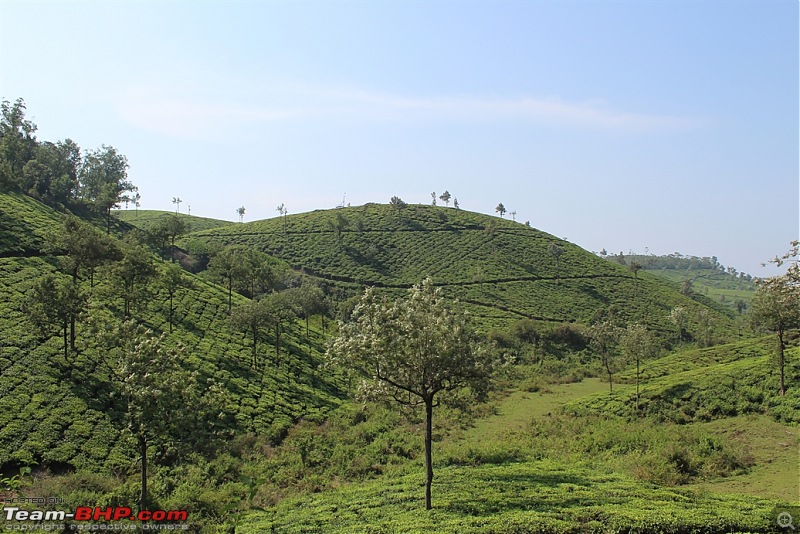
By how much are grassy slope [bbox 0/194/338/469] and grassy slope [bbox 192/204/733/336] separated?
47.0 m

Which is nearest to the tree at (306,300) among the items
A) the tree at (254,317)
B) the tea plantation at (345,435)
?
the tea plantation at (345,435)

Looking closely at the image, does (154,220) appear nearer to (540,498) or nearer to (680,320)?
(680,320)

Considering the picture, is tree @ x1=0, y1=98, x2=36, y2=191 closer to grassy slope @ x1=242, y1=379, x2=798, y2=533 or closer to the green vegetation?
the green vegetation

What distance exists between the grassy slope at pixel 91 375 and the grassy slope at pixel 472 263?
47.0m

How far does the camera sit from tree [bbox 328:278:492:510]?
20969mm

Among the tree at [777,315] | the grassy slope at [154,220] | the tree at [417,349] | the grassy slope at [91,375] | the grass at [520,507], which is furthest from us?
the grassy slope at [154,220]

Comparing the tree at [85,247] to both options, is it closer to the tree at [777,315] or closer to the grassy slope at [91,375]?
the grassy slope at [91,375]

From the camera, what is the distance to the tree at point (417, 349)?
21.0m

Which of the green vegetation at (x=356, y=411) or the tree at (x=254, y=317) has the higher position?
the tree at (x=254, y=317)

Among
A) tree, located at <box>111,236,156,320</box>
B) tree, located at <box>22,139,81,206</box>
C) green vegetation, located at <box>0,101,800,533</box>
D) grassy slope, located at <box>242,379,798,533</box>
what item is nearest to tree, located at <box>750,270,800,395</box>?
green vegetation, located at <box>0,101,800,533</box>

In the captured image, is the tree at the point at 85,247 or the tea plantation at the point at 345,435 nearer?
the tea plantation at the point at 345,435

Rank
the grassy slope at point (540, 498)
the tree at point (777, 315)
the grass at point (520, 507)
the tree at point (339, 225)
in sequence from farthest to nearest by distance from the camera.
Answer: the tree at point (339, 225) < the tree at point (777, 315) < the grassy slope at point (540, 498) < the grass at point (520, 507)

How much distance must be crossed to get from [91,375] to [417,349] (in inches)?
1198

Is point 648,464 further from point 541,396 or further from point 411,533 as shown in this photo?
point 541,396
